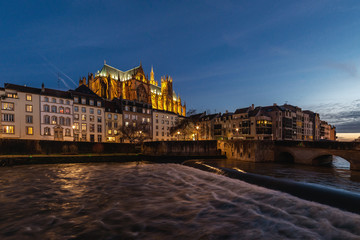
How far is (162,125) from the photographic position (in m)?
83.2

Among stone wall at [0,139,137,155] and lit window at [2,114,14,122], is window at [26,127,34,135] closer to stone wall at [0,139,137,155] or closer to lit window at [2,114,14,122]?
lit window at [2,114,14,122]

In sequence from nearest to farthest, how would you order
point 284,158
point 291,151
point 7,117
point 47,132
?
point 291,151
point 284,158
point 7,117
point 47,132

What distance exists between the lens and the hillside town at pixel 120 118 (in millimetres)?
48594

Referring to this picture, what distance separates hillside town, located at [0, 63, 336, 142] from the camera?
48.6m

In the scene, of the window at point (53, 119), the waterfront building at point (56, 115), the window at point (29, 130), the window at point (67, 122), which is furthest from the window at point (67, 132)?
the window at point (29, 130)

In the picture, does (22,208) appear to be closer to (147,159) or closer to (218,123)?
(147,159)

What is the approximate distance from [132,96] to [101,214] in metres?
82.0

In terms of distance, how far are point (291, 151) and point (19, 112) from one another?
59.9m

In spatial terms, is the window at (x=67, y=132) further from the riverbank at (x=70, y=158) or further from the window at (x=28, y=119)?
the riverbank at (x=70, y=158)

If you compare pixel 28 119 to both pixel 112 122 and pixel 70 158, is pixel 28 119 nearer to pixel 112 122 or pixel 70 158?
pixel 112 122

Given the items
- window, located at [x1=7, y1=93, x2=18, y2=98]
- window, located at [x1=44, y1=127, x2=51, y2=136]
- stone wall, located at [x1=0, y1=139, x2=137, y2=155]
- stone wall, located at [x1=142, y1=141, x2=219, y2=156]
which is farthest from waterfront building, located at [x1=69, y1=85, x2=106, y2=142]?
stone wall, located at [x1=142, y1=141, x2=219, y2=156]

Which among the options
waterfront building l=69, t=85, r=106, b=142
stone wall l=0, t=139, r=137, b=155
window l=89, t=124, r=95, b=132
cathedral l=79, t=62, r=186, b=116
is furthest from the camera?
cathedral l=79, t=62, r=186, b=116

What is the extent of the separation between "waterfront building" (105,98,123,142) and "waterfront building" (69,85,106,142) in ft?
6.00

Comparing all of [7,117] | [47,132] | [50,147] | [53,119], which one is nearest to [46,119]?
[53,119]
